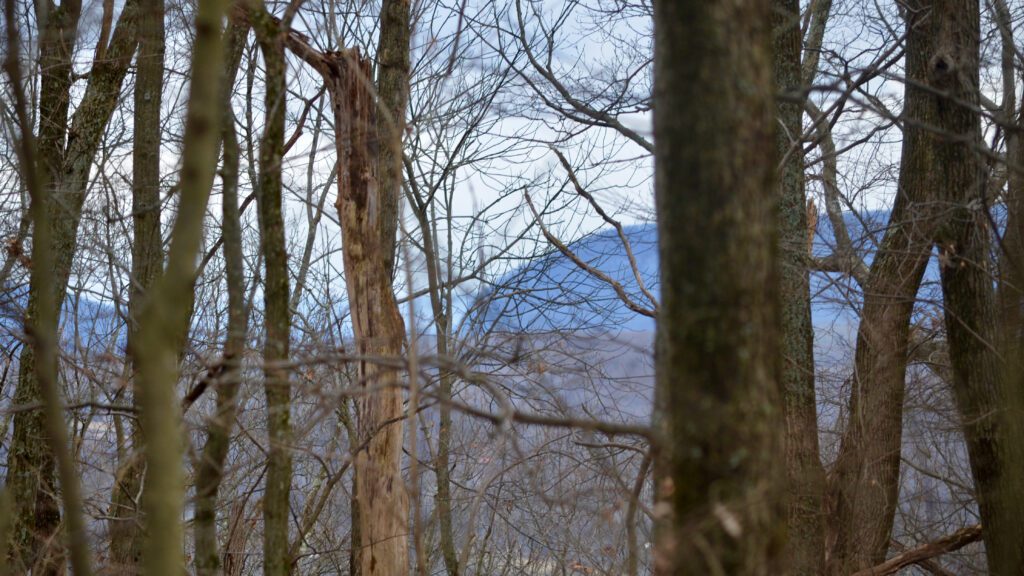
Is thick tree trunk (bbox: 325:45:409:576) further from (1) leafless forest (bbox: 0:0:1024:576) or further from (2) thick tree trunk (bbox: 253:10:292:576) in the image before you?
(2) thick tree trunk (bbox: 253:10:292:576)

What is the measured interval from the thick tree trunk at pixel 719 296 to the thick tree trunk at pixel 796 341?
129 inches

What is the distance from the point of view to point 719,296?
3.64 feet

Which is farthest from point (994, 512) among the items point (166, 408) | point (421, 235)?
point (421, 235)

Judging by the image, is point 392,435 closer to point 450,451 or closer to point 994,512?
point 994,512

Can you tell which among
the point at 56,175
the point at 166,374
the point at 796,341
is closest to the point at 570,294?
the point at 796,341

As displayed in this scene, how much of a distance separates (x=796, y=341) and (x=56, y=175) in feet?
16.9

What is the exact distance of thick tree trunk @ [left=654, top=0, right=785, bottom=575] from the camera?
1106mm

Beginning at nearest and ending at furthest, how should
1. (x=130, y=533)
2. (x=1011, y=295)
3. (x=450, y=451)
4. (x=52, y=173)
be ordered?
(x=1011, y=295) < (x=130, y=533) < (x=52, y=173) < (x=450, y=451)

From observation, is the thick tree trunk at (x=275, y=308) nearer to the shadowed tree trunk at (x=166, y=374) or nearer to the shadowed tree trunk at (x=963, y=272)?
the shadowed tree trunk at (x=166, y=374)

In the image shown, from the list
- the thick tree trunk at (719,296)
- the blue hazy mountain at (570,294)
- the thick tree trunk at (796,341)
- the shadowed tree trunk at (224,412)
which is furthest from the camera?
the blue hazy mountain at (570,294)

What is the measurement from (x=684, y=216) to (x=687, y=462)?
13.1 inches

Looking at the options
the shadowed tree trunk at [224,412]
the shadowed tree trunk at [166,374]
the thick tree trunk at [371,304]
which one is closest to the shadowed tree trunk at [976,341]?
the thick tree trunk at [371,304]

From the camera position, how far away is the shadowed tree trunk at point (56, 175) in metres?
5.74

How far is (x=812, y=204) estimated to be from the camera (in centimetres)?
668
